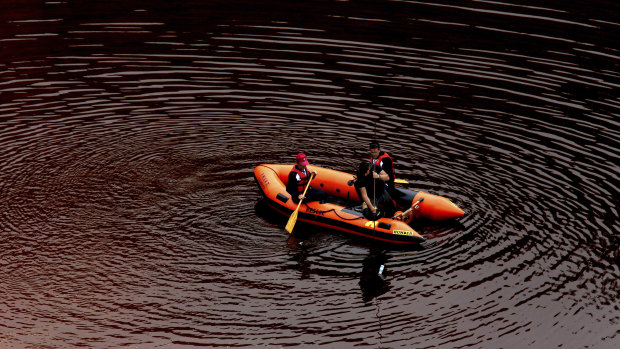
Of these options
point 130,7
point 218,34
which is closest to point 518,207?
point 218,34

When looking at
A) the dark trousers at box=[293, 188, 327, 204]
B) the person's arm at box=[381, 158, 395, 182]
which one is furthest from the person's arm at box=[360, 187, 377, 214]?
the dark trousers at box=[293, 188, 327, 204]

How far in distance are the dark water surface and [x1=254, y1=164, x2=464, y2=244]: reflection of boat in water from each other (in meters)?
0.31

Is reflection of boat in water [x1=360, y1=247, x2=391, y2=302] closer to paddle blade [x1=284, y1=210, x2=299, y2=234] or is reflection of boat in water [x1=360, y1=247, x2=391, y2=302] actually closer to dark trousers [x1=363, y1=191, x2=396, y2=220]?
dark trousers [x1=363, y1=191, x2=396, y2=220]

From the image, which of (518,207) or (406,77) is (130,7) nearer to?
(406,77)

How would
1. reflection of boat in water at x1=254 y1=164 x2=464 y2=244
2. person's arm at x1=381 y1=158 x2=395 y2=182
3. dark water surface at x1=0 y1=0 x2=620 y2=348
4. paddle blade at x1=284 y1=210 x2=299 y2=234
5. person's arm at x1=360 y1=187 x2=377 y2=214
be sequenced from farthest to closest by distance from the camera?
person's arm at x1=381 y1=158 x2=395 y2=182 → paddle blade at x1=284 y1=210 x2=299 y2=234 → person's arm at x1=360 y1=187 x2=377 y2=214 → reflection of boat in water at x1=254 y1=164 x2=464 y2=244 → dark water surface at x1=0 y1=0 x2=620 y2=348

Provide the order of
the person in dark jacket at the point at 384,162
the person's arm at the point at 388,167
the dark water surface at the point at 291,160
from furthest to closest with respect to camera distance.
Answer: the person's arm at the point at 388,167
the person in dark jacket at the point at 384,162
the dark water surface at the point at 291,160

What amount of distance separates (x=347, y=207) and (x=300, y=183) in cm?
124

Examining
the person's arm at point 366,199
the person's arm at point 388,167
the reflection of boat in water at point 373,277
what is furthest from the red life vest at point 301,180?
the reflection of boat in water at point 373,277

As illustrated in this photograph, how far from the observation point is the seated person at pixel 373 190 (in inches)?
643

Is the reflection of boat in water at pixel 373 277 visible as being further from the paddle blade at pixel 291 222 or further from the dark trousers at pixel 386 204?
the paddle blade at pixel 291 222

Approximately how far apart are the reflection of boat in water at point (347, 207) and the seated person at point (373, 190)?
0.77ft

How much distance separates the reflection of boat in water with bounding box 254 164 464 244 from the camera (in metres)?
16.1

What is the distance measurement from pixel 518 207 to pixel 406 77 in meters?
8.61

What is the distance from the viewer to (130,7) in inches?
1223
